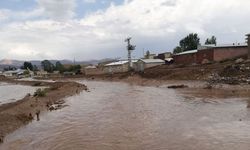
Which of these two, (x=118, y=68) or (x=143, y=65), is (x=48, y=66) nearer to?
(x=118, y=68)

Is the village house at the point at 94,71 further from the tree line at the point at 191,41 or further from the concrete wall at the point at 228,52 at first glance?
the concrete wall at the point at 228,52

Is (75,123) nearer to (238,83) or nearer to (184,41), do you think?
(238,83)

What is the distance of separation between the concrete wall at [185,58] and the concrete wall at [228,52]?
7.86m

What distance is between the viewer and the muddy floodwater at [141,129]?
1478cm

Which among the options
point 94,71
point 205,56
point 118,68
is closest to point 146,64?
point 118,68

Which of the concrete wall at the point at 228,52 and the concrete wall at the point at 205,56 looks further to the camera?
the concrete wall at the point at 205,56

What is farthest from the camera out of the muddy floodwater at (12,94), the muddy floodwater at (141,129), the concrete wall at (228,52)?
the concrete wall at (228,52)

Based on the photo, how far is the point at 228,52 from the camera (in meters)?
64.1

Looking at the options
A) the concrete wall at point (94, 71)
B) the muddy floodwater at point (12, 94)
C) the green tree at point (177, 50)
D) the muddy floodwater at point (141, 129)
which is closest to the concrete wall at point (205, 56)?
the muddy floodwater at point (12, 94)

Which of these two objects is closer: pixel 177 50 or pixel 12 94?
pixel 12 94

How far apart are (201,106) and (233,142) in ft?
36.1

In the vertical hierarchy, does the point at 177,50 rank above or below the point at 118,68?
above

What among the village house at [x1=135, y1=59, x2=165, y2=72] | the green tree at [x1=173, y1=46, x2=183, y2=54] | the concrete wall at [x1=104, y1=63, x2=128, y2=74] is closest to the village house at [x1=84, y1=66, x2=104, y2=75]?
the concrete wall at [x1=104, y1=63, x2=128, y2=74]

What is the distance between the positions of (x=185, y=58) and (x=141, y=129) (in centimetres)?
5954
